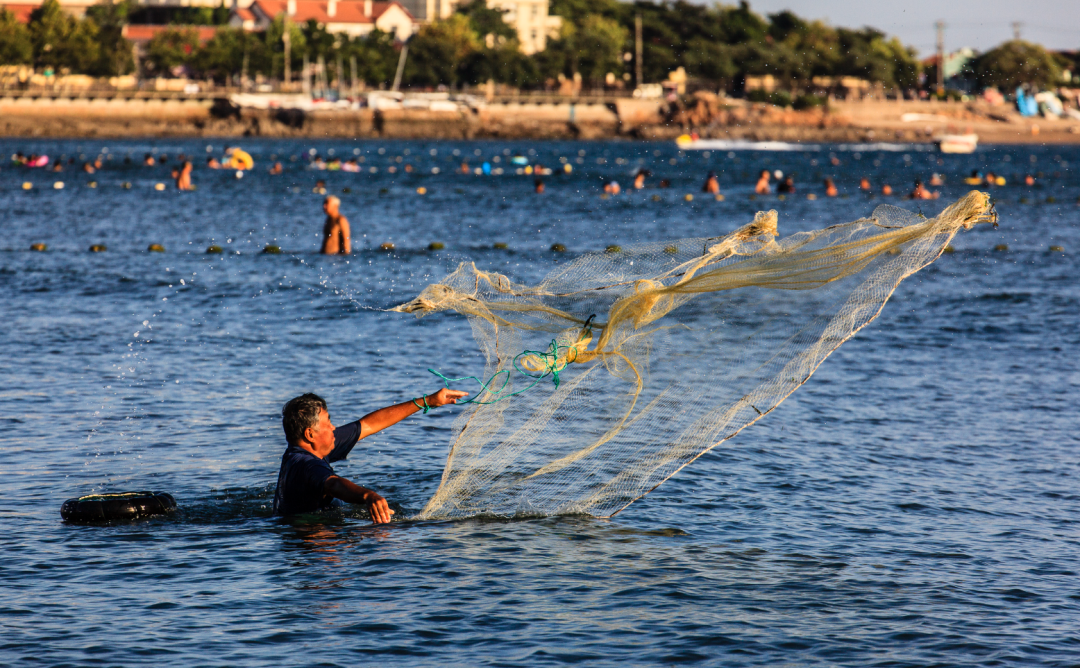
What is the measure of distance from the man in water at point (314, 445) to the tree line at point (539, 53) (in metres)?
140

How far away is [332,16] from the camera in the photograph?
183 m

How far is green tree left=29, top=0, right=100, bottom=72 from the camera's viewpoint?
136 metres

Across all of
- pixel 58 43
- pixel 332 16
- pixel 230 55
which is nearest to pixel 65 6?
pixel 332 16

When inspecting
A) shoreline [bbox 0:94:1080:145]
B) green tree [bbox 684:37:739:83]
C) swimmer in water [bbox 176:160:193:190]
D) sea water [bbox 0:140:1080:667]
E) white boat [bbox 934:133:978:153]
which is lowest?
sea water [bbox 0:140:1080:667]

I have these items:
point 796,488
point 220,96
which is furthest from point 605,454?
point 220,96

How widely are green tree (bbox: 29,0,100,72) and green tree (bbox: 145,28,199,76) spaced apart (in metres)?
9.54

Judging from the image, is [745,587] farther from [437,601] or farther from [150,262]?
[150,262]

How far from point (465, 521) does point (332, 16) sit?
183659mm

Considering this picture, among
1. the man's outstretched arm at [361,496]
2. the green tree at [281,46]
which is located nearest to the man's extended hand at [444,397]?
the man's outstretched arm at [361,496]

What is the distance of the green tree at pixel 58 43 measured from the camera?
135500mm

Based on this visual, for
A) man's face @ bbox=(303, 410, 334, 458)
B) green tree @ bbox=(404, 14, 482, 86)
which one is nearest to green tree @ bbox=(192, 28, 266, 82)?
green tree @ bbox=(404, 14, 482, 86)

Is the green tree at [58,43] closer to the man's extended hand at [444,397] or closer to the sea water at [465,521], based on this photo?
the sea water at [465,521]

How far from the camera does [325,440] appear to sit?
9.01 m

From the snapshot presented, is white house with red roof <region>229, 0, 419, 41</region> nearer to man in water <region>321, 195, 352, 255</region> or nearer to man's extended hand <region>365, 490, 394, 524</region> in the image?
man in water <region>321, 195, 352, 255</region>
